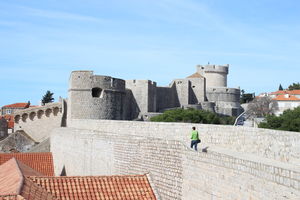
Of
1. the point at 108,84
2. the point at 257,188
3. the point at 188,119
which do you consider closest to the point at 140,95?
the point at 188,119

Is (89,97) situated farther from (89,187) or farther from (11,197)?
(11,197)

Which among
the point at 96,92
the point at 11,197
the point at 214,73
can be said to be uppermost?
the point at 214,73

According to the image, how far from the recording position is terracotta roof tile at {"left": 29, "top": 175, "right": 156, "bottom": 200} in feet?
30.4

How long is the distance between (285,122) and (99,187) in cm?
1853

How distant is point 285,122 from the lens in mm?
25781

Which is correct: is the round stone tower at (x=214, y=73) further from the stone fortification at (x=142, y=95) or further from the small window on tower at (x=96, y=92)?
the small window on tower at (x=96, y=92)

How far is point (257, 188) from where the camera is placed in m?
5.76

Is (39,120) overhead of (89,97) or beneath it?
beneath

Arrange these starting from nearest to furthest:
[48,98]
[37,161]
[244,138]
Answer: [244,138], [37,161], [48,98]

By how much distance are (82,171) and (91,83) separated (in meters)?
6.14

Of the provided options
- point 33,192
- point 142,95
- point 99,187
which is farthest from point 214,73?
point 33,192

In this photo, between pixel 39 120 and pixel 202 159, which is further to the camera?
pixel 39 120

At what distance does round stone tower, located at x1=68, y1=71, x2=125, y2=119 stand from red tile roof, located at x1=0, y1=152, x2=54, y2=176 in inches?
88.4

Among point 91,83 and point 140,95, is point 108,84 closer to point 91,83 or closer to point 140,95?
point 91,83
